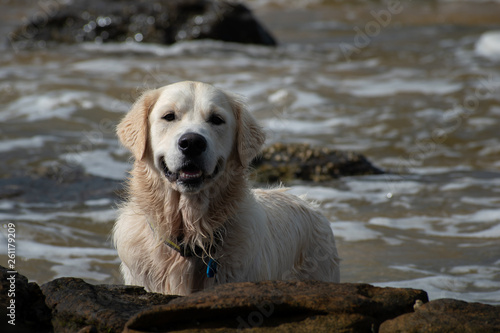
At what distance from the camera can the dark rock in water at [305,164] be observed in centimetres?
830

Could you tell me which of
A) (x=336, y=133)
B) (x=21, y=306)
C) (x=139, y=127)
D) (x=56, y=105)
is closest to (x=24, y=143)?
(x=56, y=105)

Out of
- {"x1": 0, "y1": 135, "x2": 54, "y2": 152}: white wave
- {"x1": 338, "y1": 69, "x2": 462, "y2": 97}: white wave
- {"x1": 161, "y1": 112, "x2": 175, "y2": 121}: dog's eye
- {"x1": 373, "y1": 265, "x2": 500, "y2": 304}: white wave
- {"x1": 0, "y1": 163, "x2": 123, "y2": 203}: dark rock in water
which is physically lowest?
{"x1": 373, "y1": 265, "x2": 500, "y2": 304}: white wave

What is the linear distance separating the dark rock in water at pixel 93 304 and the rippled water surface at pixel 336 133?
1889 mm

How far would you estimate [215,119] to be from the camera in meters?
4.52

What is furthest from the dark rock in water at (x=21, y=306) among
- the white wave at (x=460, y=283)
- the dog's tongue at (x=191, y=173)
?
the white wave at (x=460, y=283)

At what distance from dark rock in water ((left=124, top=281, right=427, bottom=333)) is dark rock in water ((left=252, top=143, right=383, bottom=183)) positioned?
15.5ft

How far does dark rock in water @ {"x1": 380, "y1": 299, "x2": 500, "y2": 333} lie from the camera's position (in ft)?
10.5

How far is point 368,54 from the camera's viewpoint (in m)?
17.5

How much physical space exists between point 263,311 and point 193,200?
134 centimetres

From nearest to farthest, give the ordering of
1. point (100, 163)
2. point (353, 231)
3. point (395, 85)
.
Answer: point (353, 231) < point (100, 163) < point (395, 85)

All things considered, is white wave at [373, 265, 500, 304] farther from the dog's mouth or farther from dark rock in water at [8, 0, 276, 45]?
dark rock in water at [8, 0, 276, 45]

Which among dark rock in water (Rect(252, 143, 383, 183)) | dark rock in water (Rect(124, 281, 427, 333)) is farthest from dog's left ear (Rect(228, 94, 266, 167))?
dark rock in water (Rect(252, 143, 383, 183))

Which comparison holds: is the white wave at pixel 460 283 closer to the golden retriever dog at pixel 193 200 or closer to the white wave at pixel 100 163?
the golden retriever dog at pixel 193 200

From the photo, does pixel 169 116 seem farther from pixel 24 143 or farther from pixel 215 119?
pixel 24 143
